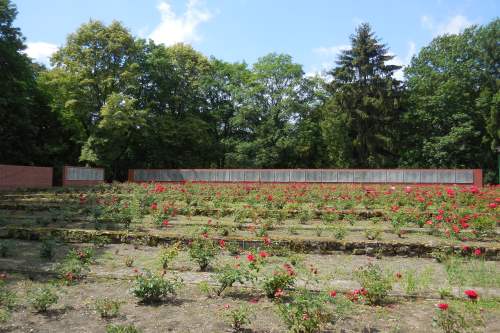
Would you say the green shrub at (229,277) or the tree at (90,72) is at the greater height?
the tree at (90,72)

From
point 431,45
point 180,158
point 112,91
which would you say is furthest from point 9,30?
point 431,45

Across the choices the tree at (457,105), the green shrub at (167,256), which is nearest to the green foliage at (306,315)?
the green shrub at (167,256)

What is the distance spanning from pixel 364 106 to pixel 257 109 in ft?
38.0

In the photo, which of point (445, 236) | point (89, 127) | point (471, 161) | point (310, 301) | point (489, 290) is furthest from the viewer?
point (471, 161)

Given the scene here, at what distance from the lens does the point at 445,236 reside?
447 inches

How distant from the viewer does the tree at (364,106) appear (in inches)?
1682

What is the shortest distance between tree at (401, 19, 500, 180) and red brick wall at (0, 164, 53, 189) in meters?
34.6

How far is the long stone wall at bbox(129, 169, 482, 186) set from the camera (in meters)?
29.9

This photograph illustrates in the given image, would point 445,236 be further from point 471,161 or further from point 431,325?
A: point 471,161

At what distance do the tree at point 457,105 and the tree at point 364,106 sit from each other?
2.85 m

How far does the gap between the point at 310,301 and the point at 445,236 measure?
7740 mm

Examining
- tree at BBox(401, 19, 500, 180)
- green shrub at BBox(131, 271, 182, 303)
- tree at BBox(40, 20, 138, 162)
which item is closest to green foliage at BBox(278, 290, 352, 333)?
green shrub at BBox(131, 271, 182, 303)

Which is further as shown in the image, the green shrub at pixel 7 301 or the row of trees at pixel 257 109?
the row of trees at pixel 257 109

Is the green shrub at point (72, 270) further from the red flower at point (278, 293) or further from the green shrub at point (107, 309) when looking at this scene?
the red flower at point (278, 293)
